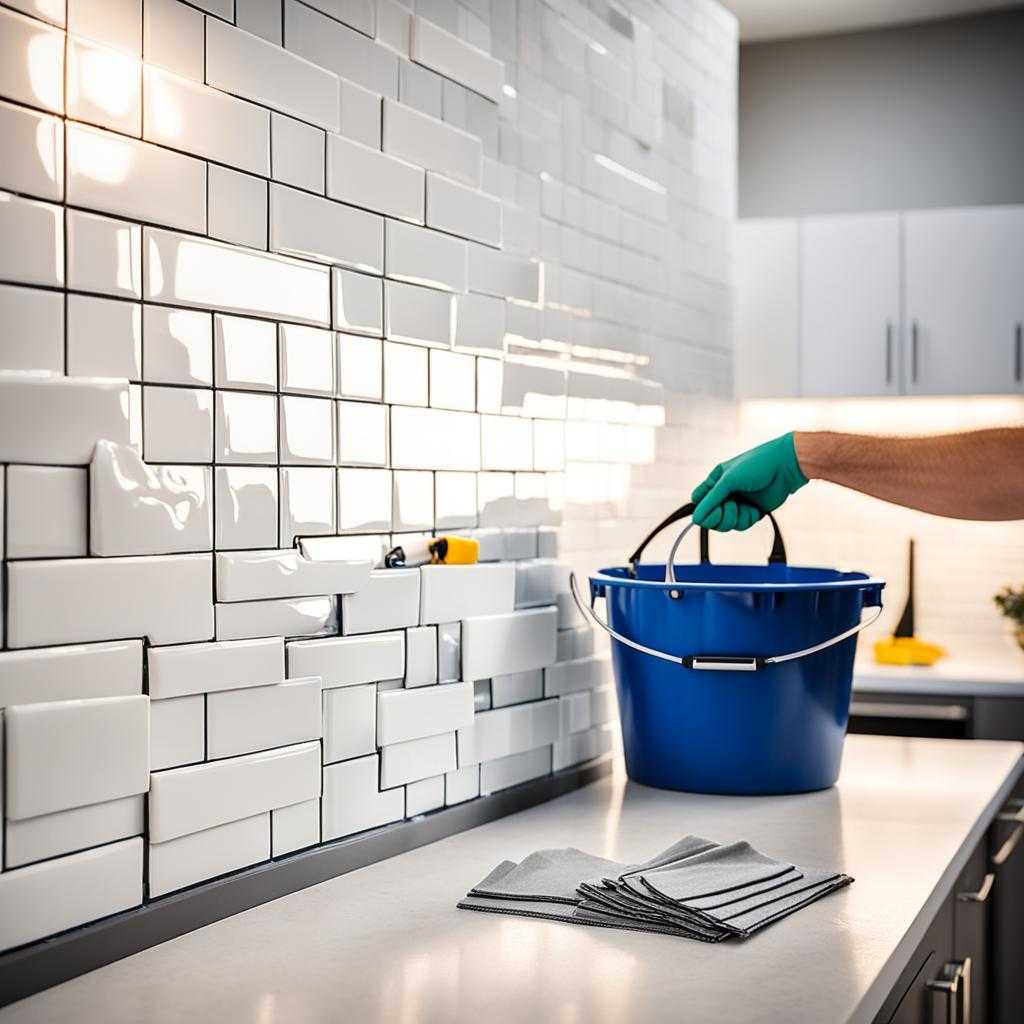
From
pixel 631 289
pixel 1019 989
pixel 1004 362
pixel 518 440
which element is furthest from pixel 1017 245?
pixel 518 440

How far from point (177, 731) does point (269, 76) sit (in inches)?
26.5

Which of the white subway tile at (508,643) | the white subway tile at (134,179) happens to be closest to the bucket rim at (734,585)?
the white subway tile at (508,643)

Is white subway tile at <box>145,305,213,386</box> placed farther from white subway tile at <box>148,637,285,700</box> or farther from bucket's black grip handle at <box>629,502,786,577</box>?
bucket's black grip handle at <box>629,502,786,577</box>

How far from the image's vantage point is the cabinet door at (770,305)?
11.1 feet

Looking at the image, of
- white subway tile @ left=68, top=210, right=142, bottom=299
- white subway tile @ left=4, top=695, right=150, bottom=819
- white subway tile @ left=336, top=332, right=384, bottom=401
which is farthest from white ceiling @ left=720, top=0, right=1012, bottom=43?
white subway tile @ left=4, top=695, right=150, bottom=819

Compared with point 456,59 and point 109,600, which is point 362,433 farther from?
point 456,59

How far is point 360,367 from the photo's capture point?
5.00 feet

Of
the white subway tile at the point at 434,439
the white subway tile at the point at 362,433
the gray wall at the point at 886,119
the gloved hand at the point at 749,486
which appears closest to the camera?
the white subway tile at the point at 362,433

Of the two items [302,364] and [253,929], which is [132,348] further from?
[253,929]

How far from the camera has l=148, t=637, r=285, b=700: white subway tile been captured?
1233 mm

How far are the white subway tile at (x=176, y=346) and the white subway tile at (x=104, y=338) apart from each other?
12 mm

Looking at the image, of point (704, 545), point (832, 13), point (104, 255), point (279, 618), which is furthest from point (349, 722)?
point (832, 13)

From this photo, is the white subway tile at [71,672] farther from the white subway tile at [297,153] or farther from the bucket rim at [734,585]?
the bucket rim at [734,585]

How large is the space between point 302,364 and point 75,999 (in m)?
0.67
